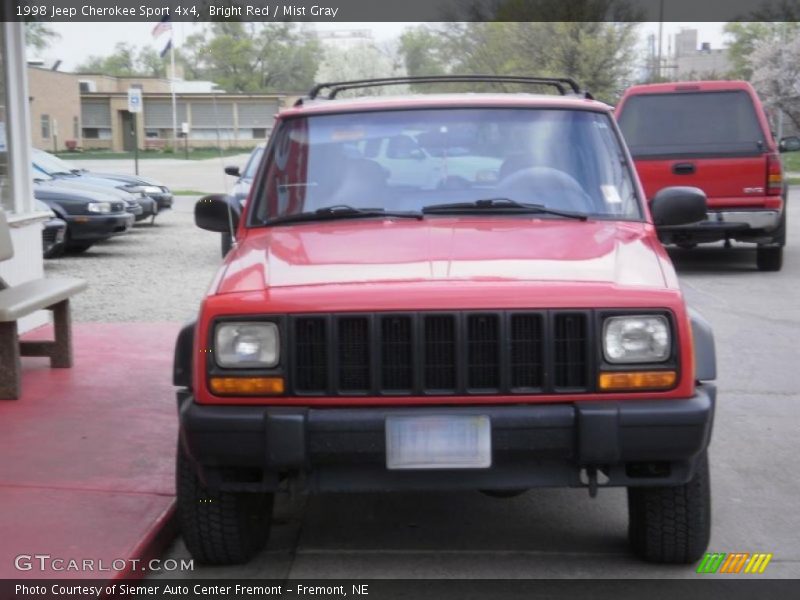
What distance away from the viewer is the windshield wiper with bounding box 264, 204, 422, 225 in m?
5.06

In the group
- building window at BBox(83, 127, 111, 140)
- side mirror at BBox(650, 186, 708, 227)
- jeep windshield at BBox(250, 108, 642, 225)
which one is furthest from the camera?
building window at BBox(83, 127, 111, 140)

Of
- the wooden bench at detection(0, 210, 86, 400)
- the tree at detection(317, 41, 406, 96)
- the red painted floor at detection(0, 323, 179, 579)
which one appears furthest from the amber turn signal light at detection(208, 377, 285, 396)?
the tree at detection(317, 41, 406, 96)

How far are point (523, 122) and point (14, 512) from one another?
2.85 metres

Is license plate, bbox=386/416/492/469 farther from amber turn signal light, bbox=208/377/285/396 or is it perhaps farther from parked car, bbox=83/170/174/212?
parked car, bbox=83/170/174/212

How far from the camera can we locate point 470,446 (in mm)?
3986

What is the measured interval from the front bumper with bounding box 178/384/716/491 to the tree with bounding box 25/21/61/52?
34.9 m

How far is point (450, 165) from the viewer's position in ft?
17.4

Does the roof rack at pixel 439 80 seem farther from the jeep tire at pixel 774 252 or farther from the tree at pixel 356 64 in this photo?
the tree at pixel 356 64

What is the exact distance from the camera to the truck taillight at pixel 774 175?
13562mm

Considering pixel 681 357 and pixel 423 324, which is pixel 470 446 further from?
pixel 681 357

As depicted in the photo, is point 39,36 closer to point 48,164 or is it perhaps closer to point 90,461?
point 48,164

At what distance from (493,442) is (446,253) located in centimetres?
85

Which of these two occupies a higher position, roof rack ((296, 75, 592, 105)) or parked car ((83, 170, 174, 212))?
roof rack ((296, 75, 592, 105))

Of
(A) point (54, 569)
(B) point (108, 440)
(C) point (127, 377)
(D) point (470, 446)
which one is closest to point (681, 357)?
(D) point (470, 446)
